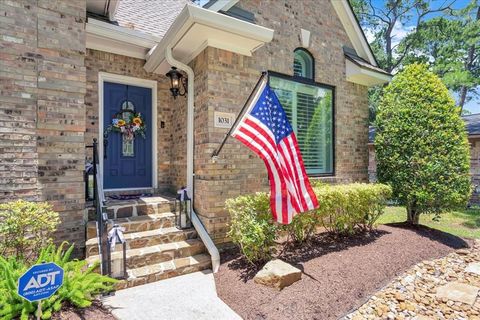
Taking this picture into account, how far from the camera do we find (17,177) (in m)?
3.97

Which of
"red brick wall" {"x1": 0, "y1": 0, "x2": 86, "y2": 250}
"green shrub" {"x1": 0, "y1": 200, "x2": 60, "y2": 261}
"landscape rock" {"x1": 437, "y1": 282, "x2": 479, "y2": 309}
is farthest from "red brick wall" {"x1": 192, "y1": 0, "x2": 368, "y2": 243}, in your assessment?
"landscape rock" {"x1": 437, "y1": 282, "x2": 479, "y2": 309}

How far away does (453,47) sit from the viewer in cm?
1405

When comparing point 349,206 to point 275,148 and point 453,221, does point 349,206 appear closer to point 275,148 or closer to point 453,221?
point 275,148

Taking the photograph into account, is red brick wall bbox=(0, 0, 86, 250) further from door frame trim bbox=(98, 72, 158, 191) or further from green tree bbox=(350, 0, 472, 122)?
green tree bbox=(350, 0, 472, 122)

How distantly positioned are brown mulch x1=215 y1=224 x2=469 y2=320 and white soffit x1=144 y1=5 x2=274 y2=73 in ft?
12.1

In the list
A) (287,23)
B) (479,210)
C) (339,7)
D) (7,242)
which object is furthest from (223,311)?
(479,210)

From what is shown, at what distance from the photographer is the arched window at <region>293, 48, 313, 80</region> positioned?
658cm

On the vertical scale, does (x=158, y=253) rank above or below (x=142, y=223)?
below

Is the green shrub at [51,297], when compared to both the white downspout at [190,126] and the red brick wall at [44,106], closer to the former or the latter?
the red brick wall at [44,106]

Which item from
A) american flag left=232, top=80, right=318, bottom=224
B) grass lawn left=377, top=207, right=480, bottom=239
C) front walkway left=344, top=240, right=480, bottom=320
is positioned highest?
american flag left=232, top=80, right=318, bottom=224

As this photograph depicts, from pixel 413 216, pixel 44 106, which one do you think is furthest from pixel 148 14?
pixel 413 216

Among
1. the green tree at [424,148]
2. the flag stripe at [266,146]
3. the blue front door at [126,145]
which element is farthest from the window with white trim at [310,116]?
the blue front door at [126,145]

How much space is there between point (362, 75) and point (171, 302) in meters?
6.75

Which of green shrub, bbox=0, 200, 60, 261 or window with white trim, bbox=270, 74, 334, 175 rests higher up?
window with white trim, bbox=270, 74, 334, 175
